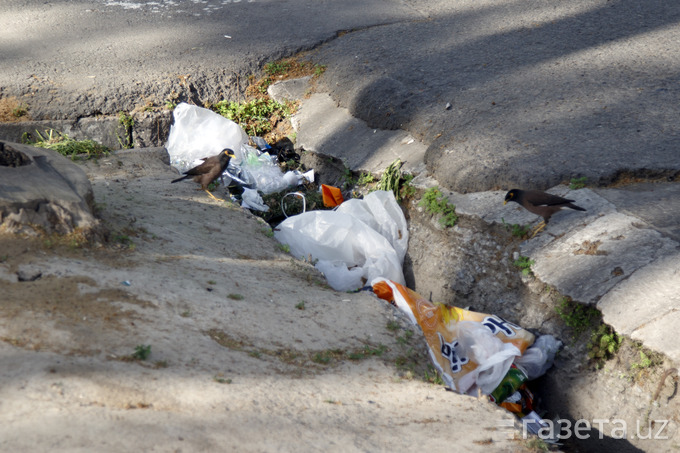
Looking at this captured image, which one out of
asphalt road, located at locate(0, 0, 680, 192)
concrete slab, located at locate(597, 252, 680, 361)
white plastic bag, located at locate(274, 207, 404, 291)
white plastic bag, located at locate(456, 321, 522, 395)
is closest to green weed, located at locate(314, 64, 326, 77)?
asphalt road, located at locate(0, 0, 680, 192)

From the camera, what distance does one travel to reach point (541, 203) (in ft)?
13.8

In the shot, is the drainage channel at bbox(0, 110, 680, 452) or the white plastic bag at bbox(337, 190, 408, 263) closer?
the drainage channel at bbox(0, 110, 680, 452)

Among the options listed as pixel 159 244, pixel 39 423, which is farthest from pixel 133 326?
pixel 159 244

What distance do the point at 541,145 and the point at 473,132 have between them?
634mm

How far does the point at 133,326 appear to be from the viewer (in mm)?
3012

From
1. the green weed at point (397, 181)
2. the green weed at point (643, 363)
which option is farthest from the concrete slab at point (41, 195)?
the green weed at point (643, 363)

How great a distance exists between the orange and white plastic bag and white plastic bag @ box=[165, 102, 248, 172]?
3.03 metres

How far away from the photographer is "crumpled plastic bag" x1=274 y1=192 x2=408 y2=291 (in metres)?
4.87

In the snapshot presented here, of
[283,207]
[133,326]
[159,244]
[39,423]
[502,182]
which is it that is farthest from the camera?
[283,207]

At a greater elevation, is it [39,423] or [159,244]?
[39,423]

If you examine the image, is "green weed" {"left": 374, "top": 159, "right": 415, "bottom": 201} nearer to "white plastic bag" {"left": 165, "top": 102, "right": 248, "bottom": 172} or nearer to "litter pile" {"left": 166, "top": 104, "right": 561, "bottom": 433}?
"litter pile" {"left": 166, "top": 104, "right": 561, "bottom": 433}

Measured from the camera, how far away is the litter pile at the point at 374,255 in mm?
3803

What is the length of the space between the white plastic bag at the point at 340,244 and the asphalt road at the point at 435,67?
2.63 ft

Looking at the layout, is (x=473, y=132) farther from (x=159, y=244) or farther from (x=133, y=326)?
(x=133, y=326)
